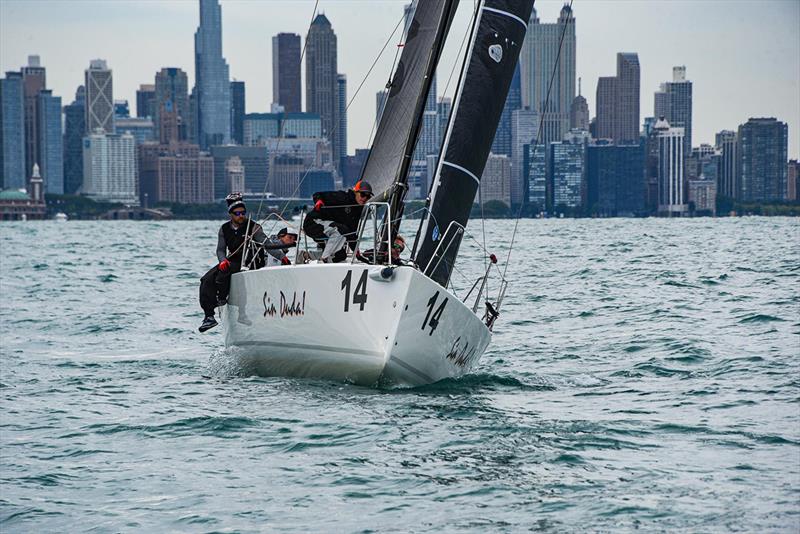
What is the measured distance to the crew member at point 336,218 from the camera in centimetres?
1100

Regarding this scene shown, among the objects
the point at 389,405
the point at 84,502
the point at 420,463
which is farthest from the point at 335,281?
the point at 84,502

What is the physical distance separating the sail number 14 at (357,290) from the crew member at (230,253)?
1.87 meters

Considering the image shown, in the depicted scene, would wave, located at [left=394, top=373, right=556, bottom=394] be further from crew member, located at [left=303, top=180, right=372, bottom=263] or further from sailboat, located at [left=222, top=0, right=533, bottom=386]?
crew member, located at [left=303, top=180, right=372, bottom=263]

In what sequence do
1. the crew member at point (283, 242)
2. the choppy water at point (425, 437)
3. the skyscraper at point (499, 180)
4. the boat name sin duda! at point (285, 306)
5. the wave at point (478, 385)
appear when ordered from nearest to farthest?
1. the choppy water at point (425, 437)
2. the boat name sin duda! at point (285, 306)
3. the wave at point (478, 385)
4. the crew member at point (283, 242)
5. the skyscraper at point (499, 180)

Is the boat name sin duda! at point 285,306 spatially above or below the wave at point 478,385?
above

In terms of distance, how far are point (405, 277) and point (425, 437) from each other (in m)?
→ 1.53

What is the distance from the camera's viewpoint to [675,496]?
7203 mm

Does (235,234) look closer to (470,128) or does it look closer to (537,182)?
(470,128)

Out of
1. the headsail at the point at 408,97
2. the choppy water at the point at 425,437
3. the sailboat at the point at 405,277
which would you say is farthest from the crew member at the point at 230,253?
the headsail at the point at 408,97

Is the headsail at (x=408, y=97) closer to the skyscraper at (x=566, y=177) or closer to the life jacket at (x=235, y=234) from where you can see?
the life jacket at (x=235, y=234)

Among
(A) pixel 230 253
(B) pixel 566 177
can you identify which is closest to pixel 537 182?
(B) pixel 566 177

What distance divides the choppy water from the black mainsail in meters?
1.23

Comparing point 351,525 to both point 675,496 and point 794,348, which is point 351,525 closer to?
point 675,496

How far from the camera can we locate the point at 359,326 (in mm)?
10172
